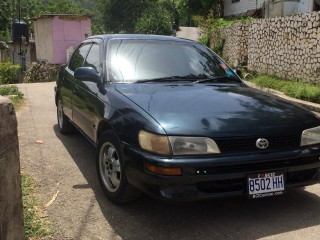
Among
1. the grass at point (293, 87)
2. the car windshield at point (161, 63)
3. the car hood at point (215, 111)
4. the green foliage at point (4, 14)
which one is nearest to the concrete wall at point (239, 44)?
the grass at point (293, 87)

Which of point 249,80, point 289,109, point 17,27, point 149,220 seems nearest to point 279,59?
point 249,80

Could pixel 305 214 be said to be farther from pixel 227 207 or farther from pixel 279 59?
pixel 279 59

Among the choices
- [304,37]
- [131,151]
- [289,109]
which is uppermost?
[304,37]

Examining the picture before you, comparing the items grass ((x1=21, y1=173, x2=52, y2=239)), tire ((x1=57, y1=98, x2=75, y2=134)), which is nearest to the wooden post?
grass ((x1=21, y1=173, x2=52, y2=239))

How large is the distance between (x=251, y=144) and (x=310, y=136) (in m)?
0.61

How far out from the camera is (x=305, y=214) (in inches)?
132

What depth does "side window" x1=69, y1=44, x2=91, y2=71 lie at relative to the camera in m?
5.11

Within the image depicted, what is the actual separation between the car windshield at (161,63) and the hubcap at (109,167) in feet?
2.53

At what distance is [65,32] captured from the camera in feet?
75.5

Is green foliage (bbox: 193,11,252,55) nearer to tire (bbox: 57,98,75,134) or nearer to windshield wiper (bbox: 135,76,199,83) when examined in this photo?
tire (bbox: 57,98,75,134)

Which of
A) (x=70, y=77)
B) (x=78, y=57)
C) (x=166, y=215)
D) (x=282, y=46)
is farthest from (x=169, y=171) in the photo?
(x=282, y=46)

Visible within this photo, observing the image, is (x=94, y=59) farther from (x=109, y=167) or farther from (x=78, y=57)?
(x=109, y=167)

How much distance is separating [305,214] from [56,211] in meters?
2.19

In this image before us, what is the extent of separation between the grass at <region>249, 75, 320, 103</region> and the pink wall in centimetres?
1419
